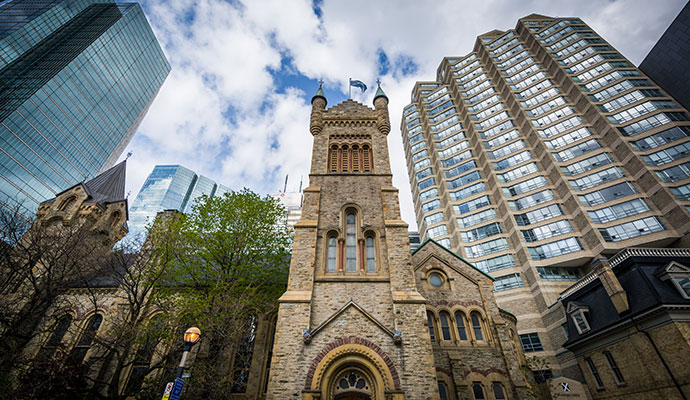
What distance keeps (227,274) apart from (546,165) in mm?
A: 46703

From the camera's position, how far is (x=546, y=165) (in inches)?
1741

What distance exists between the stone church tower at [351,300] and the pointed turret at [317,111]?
2.01 meters

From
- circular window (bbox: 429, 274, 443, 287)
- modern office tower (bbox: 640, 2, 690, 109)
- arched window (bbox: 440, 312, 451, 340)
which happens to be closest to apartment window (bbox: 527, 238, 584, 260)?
modern office tower (bbox: 640, 2, 690, 109)

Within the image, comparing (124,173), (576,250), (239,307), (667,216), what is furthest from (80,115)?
(667,216)

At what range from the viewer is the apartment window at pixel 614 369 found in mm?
17406

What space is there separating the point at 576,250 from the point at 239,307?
40040 mm

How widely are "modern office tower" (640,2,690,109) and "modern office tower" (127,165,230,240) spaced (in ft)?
438

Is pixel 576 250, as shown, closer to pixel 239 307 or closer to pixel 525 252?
pixel 525 252

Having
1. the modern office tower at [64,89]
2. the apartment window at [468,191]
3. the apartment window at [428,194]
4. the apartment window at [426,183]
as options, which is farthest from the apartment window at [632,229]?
the modern office tower at [64,89]

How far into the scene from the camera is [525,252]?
3881 cm

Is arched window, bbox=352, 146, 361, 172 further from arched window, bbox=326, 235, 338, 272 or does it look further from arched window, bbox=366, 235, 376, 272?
arched window, bbox=326, 235, 338, 272

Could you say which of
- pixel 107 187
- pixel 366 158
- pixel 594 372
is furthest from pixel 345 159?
pixel 107 187

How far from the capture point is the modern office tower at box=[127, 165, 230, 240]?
116 m

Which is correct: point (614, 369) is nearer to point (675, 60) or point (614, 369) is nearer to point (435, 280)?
point (435, 280)
